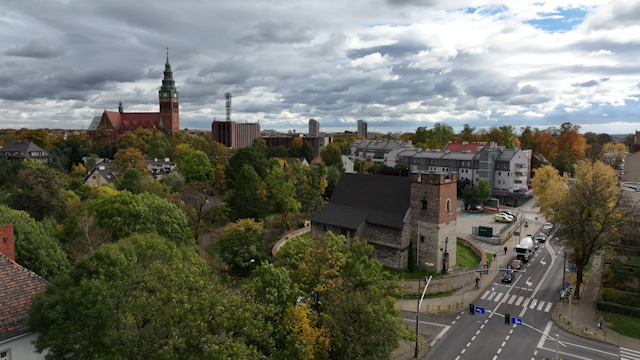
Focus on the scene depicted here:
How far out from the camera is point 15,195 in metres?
44.3

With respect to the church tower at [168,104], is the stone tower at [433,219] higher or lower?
lower

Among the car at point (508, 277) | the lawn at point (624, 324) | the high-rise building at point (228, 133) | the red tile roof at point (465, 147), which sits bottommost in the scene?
the lawn at point (624, 324)

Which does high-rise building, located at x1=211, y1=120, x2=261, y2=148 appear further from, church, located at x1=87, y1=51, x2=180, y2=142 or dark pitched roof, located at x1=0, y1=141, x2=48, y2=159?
dark pitched roof, located at x1=0, y1=141, x2=48, y2=159

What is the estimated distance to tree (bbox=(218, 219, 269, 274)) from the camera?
1656 inches

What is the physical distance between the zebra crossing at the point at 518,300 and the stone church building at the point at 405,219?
4564 millimetres

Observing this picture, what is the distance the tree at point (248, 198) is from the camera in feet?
181

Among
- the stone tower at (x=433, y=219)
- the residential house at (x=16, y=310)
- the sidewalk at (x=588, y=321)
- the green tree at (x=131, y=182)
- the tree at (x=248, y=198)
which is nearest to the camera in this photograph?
the residential house at (x=16, y=310)

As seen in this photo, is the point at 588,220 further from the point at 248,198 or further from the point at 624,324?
the point at 248,198

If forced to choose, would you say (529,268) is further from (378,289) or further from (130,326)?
(130,326)

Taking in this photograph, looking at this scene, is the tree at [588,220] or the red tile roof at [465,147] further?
the red tile roof at [465,147]

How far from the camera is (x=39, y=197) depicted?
44.0 meters

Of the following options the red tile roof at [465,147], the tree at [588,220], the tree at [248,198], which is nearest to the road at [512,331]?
the tree at [588,220]

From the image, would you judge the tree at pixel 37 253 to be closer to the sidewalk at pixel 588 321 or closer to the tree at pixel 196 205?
the tree at pixel 196 205

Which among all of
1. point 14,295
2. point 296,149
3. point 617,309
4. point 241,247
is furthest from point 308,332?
point 296,149
